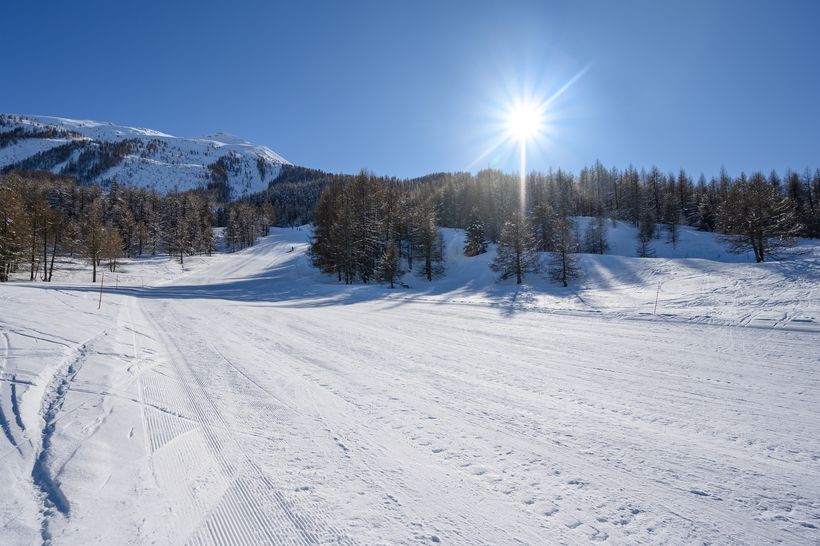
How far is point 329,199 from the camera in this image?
42875 millimetres

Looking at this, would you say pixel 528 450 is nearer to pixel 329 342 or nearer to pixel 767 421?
pixel 767 421

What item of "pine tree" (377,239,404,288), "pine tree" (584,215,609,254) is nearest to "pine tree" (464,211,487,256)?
"pine tree" (377,239,404,288)

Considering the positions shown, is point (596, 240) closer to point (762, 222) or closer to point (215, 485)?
point (762, 222)

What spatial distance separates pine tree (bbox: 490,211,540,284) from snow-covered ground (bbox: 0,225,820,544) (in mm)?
23843

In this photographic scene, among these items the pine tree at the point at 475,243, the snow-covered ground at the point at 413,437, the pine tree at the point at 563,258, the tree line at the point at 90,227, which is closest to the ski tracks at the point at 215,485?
the snow-covered ground at the point at 413,437

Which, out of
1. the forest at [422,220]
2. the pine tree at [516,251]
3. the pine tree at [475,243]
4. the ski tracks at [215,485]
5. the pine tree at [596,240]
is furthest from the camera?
the pine tree at [596,240]

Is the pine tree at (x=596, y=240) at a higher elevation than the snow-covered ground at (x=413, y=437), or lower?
higher

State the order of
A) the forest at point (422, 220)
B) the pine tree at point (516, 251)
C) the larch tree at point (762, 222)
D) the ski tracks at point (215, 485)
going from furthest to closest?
1. the pine tree at point (516, 251)
2. the forest at point (422, 220)
3. the larch tree at point (762, 222)
4. the ski tracks at point (215, 485)

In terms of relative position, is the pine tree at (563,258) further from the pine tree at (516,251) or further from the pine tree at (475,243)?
the pine tree at (475,243)

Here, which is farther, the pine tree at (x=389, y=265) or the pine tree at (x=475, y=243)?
the pine tree at (x=475, y=243)

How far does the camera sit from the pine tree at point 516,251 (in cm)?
3309

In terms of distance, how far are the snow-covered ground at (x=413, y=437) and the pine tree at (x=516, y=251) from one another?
23.8m

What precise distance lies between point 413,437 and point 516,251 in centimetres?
3117

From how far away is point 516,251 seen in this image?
33188 mm
